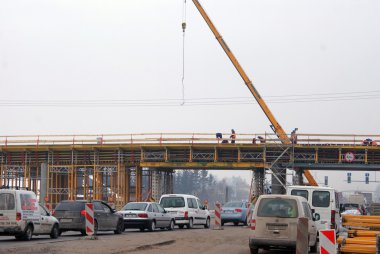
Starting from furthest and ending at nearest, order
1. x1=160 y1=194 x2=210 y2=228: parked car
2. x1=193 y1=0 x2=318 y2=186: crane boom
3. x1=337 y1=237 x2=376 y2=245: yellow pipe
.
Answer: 1. x1=193 y1=0 x2=318 y2=186: crane boom
2. x1=160 y1=194 x2=210 y2=228: parked car
3. x1=337 y1=237 x2=376 y2=245: yellow pipe

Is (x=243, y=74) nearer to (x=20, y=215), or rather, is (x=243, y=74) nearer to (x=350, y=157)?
(x=350, y=157)

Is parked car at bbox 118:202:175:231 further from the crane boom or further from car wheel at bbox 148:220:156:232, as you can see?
the crane boom

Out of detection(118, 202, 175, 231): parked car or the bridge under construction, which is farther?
the bridge under construction

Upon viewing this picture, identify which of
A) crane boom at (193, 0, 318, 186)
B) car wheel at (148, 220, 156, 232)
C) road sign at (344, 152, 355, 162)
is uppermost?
crane boom at (193, 0, 318, 186)

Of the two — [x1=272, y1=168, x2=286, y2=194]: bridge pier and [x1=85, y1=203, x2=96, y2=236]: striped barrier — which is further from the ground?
[x1=272, y1=168, x2=286, y2=194]: bridge pier

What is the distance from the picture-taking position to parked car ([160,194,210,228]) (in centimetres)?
3216

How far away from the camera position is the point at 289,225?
17.3 metres

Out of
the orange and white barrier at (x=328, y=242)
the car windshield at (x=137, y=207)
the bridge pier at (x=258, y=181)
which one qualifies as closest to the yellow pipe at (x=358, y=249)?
the orange and white barrier at (x=328, y=242)

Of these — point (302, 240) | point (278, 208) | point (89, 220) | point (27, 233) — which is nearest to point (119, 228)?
point (89, 220)

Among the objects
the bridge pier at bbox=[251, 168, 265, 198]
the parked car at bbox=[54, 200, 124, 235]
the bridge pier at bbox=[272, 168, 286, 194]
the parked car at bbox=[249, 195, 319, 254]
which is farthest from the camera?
the bridge pier at bbox=[251, 168, 265, 198]

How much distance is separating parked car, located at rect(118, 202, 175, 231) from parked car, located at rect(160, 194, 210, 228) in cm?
214

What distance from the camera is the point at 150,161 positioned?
51281 mm

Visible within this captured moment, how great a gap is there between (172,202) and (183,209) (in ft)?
2.69

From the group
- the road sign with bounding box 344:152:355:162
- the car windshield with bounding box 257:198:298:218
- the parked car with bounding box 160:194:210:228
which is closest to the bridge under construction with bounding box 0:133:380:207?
the road sign with bounding box 344:152:355:162
